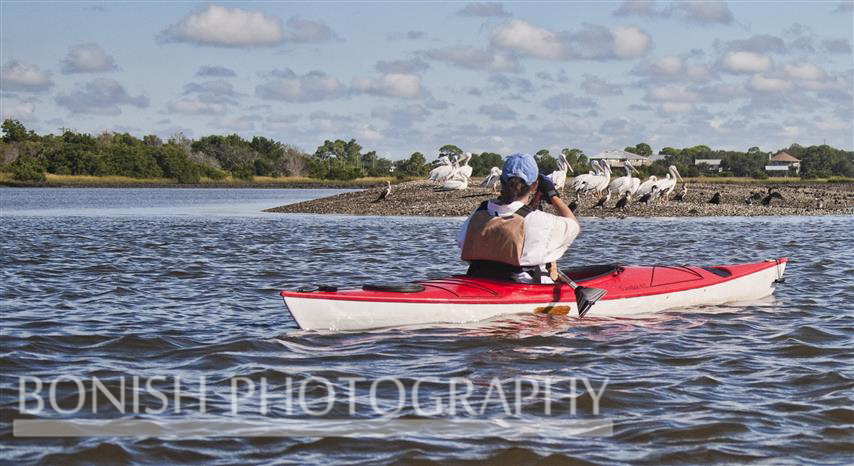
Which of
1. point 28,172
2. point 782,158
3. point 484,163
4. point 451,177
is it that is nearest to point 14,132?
point 28,172

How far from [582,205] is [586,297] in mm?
28676

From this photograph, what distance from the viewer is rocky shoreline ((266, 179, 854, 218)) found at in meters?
37.1

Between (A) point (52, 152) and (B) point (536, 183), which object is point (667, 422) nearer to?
(B) point (536, 183)

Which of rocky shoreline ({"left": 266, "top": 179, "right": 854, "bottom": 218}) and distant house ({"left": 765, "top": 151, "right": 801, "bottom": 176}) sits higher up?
distant house ({"left": 765, "top": 151, "right": 801, "bottom": 176})

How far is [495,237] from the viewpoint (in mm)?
10195

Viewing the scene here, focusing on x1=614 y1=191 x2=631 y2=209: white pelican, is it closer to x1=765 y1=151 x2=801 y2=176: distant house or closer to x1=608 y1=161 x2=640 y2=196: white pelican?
x1=608 y1=161 x2=640 y2=196: white pelican

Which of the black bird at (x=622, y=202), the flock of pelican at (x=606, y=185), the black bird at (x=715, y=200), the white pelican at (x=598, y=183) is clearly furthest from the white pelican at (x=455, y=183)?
the black bird at (x=715, y=200)

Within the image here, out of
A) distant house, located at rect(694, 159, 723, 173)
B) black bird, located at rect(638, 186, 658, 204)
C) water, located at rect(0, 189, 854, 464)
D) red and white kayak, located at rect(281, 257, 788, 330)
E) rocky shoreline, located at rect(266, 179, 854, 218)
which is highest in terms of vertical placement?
distant house, located at rect(694, 159, 723, 173)

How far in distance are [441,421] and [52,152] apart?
103m

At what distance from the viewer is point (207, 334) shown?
10234mm

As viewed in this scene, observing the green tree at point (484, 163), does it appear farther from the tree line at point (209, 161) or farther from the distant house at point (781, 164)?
the distant house at point (781, 164)

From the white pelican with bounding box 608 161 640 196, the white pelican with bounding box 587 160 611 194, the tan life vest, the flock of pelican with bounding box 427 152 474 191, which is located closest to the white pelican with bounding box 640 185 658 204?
the white pelican with bounding box 608 161 640 196

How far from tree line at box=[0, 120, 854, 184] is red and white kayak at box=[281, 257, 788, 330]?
250ft

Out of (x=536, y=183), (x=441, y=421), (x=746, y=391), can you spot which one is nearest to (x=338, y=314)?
(x=536, y=183)
